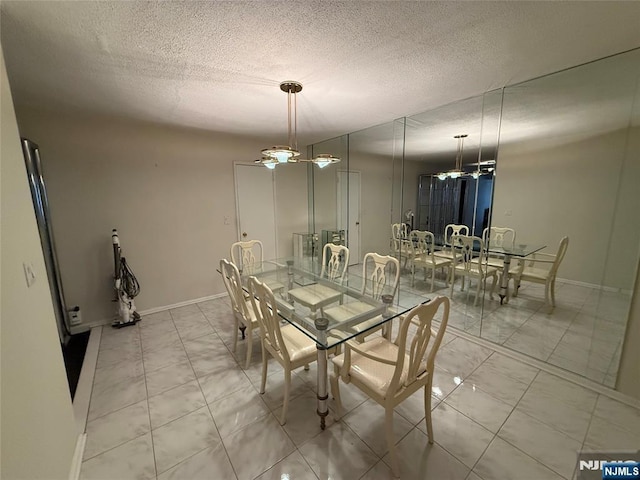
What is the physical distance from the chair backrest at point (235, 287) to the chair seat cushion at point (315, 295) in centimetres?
44

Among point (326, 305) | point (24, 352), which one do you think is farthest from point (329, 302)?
point (24, 352)

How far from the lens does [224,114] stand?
8.66ft

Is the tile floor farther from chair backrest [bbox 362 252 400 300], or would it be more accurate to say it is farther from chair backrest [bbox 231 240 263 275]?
chair backrest [bbox 231 240 263 275]

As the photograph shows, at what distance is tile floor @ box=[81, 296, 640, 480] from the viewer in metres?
1.34

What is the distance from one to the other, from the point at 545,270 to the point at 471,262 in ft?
2.12

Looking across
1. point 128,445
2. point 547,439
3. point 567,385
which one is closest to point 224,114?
point 128,445

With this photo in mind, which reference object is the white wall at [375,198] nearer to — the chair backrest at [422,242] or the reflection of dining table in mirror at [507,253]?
the chair backrest at [422,242]

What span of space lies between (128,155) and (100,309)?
188 centimetres

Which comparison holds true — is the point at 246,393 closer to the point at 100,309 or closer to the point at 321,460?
the point at 321,460

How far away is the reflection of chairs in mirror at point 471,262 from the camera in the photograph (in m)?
2.71

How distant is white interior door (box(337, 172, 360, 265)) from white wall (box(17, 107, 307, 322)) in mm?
1525

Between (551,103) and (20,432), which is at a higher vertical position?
(551,103)

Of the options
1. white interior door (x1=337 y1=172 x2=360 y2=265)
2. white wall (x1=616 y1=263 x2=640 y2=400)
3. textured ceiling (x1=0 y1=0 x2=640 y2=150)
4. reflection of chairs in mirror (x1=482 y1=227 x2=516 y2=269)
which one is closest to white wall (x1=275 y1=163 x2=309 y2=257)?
white interior door (x1=337 y1=172 x2=360 y2=265)

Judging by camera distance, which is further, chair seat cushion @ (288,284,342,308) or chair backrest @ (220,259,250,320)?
chair seat cushion @ (288,284,342,308)
